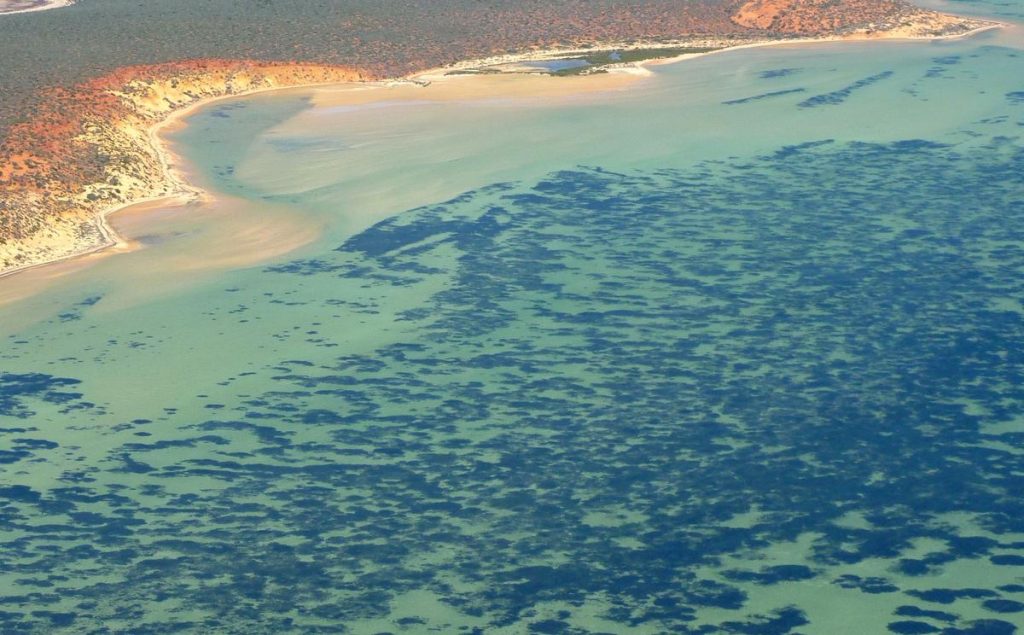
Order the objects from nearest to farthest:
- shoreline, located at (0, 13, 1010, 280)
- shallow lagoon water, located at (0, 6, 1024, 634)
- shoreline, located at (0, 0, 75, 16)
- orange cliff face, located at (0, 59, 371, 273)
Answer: shallow lagoon water, located at (0, 6, 1024, 634) → orange cliff face, located at (0, 59, 371, 273) → shoreline, located at (0, 13, 1010, 280) → shoreline, located at (0, 0, 75, 16)

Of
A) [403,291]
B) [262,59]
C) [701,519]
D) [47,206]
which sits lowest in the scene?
[701,519]

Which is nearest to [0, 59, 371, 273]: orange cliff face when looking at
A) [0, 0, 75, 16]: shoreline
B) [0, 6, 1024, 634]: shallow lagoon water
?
[0, 6, 1024, 634]: shallow lagoon water

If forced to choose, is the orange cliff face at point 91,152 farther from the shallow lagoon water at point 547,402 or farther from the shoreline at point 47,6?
the shoreline at point 47,6

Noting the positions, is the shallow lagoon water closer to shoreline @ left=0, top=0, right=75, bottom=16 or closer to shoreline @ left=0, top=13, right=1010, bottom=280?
shoreline @ left=0, top=13, right=1010, bottom=280

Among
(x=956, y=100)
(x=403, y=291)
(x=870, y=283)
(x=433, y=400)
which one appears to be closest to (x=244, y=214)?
(x=403, y=291)

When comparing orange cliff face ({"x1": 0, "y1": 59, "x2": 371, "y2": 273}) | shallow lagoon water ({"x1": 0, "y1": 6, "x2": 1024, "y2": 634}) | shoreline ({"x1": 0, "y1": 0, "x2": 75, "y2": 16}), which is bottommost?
shallow lagoon water ({"x1": 0, "y1": 6, "x2": 1024, "y2": 634})

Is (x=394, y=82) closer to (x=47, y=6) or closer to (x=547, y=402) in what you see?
(x=47, y=6)

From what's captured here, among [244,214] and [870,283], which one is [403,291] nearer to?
[244,214]
